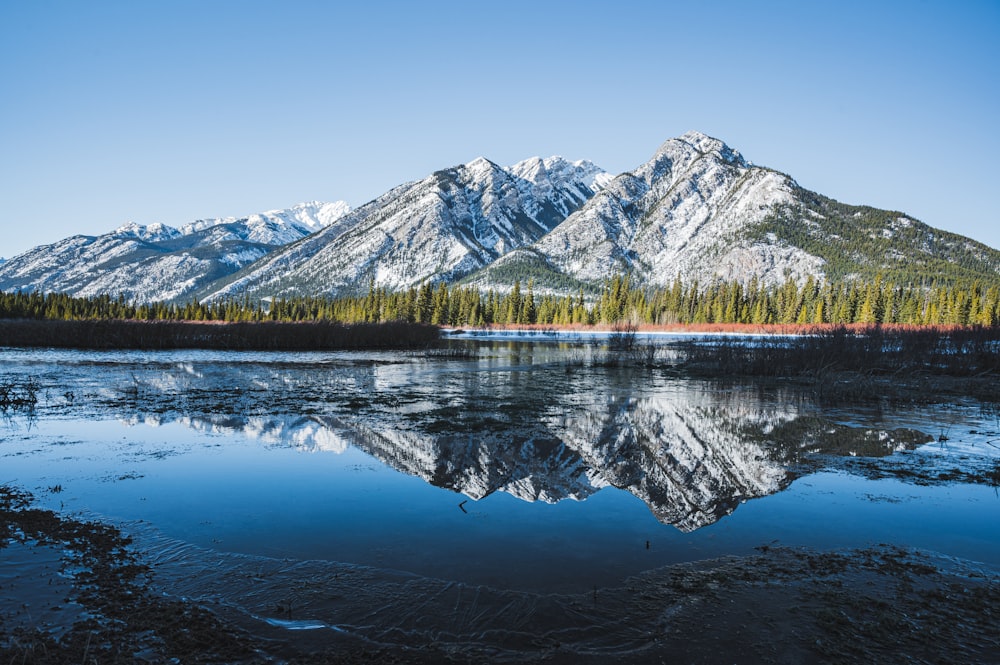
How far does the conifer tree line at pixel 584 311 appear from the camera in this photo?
106 metres

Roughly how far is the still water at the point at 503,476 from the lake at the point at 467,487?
54 millimetres

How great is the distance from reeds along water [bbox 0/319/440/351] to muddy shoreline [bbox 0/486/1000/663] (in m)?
41.6

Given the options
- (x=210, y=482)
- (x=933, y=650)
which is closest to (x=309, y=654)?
(x=933, y=650)

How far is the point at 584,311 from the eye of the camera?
13062 cm

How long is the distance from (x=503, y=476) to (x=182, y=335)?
43.8 m

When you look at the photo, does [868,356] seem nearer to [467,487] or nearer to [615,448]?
[615,448]

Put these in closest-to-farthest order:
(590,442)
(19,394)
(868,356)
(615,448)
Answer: (615,448) → (590,442) → (19,394) → (868,356)

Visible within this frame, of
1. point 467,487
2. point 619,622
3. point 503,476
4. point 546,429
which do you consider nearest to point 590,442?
point 546,429

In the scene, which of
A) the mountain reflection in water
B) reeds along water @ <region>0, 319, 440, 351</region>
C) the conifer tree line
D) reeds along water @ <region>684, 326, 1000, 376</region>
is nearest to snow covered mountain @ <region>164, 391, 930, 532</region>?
the mountain reflection in water

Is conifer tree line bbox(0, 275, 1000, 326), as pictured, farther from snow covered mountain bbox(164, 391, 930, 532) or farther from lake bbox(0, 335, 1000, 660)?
snow covered mountain bbox(164, 391, 930, 532)

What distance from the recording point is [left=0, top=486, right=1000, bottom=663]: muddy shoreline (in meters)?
4.59

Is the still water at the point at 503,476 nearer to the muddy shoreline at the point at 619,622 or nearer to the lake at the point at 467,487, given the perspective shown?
the lake at the point at 467,487

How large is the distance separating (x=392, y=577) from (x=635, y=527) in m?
3.58

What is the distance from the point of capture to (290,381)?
76.7 ft
